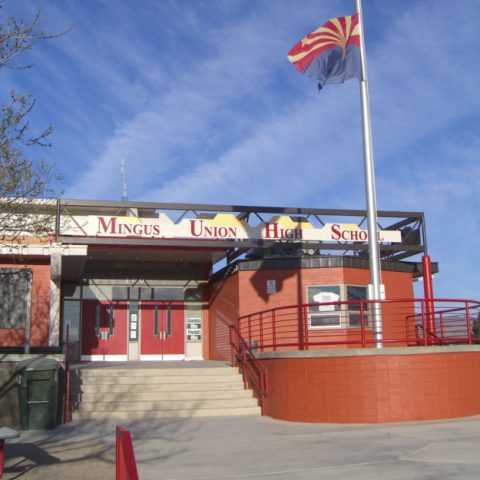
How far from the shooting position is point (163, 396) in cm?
1405

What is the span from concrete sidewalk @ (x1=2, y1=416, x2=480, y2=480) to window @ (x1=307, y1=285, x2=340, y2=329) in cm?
582

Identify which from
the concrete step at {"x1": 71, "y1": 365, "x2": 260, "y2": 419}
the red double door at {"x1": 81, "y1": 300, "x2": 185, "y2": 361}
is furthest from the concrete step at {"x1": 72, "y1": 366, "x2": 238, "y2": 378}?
the red double door at {"x1": 81, "y1": 300, "x2": 185, "y2": 361}

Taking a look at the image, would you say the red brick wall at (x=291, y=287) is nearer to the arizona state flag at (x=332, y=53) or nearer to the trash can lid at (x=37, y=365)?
the arizona state flag at (x=332, y=53)

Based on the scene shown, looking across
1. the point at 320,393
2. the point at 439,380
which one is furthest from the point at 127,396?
the point at 439,380

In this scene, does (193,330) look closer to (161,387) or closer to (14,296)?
(14,296)

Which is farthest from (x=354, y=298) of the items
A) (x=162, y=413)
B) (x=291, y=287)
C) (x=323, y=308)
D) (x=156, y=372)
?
(x=162, y=413)

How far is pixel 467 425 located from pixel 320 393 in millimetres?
2709

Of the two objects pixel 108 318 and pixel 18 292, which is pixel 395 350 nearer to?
pixel 18 292

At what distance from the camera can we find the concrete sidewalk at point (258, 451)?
7.48 meters

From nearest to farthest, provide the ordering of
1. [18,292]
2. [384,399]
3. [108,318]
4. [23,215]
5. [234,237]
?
[23,215] < [384,399] < [18,292] < [234,237] < [108,318]

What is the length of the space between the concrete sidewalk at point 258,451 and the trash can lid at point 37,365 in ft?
3.98

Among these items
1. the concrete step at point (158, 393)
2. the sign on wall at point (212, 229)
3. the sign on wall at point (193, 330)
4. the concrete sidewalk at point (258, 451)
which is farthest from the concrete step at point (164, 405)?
the sign on wall at point (193, 330)

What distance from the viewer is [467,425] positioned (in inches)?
422

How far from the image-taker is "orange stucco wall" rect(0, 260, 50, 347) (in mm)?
17266
